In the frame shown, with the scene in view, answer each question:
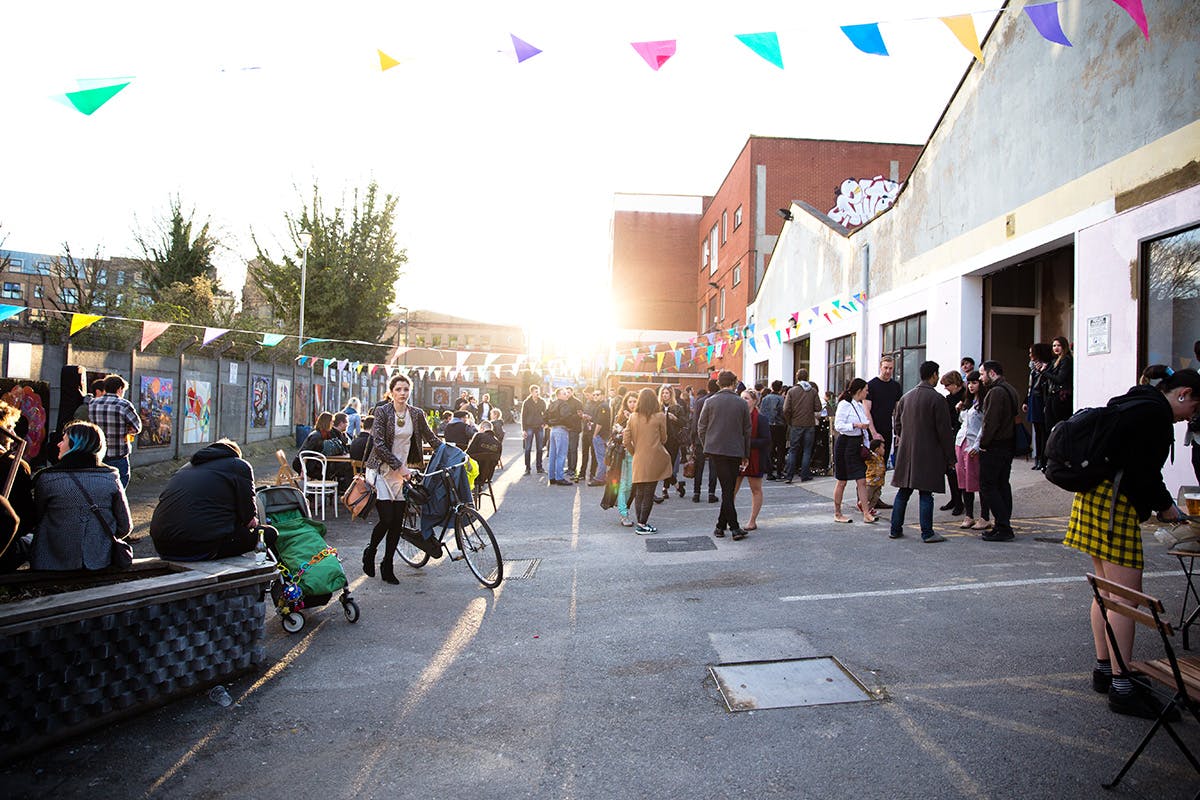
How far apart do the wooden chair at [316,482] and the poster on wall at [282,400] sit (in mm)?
11219

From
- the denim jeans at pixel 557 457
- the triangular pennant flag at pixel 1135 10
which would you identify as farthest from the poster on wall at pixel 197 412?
the triangular pennant flag at pixel 1135 10

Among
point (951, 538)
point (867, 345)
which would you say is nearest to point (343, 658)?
point (951, 538)

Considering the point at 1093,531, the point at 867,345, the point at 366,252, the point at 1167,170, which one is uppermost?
the point at 366,252

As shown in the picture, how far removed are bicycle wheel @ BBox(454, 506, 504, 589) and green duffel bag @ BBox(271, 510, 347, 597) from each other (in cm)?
131

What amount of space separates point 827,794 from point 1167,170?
7943 mm

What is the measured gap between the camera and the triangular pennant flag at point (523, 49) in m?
6.70

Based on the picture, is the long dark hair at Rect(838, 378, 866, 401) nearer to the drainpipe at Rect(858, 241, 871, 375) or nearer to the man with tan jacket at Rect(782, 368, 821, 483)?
the man with tan jacket at Rect(782, 368, 821, 483)

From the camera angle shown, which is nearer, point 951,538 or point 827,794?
point 827,794

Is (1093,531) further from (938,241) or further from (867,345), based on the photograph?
(867,345)

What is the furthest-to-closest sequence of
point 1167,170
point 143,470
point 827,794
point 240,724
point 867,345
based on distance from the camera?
point 867,345
point 143,470
point 1167,170
point 240,724
point 827,794

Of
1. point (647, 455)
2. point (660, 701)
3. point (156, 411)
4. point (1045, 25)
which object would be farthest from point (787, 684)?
point (156, 411)

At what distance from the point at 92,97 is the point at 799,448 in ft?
38.1

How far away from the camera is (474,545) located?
6621mm

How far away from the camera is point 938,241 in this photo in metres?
12.6
